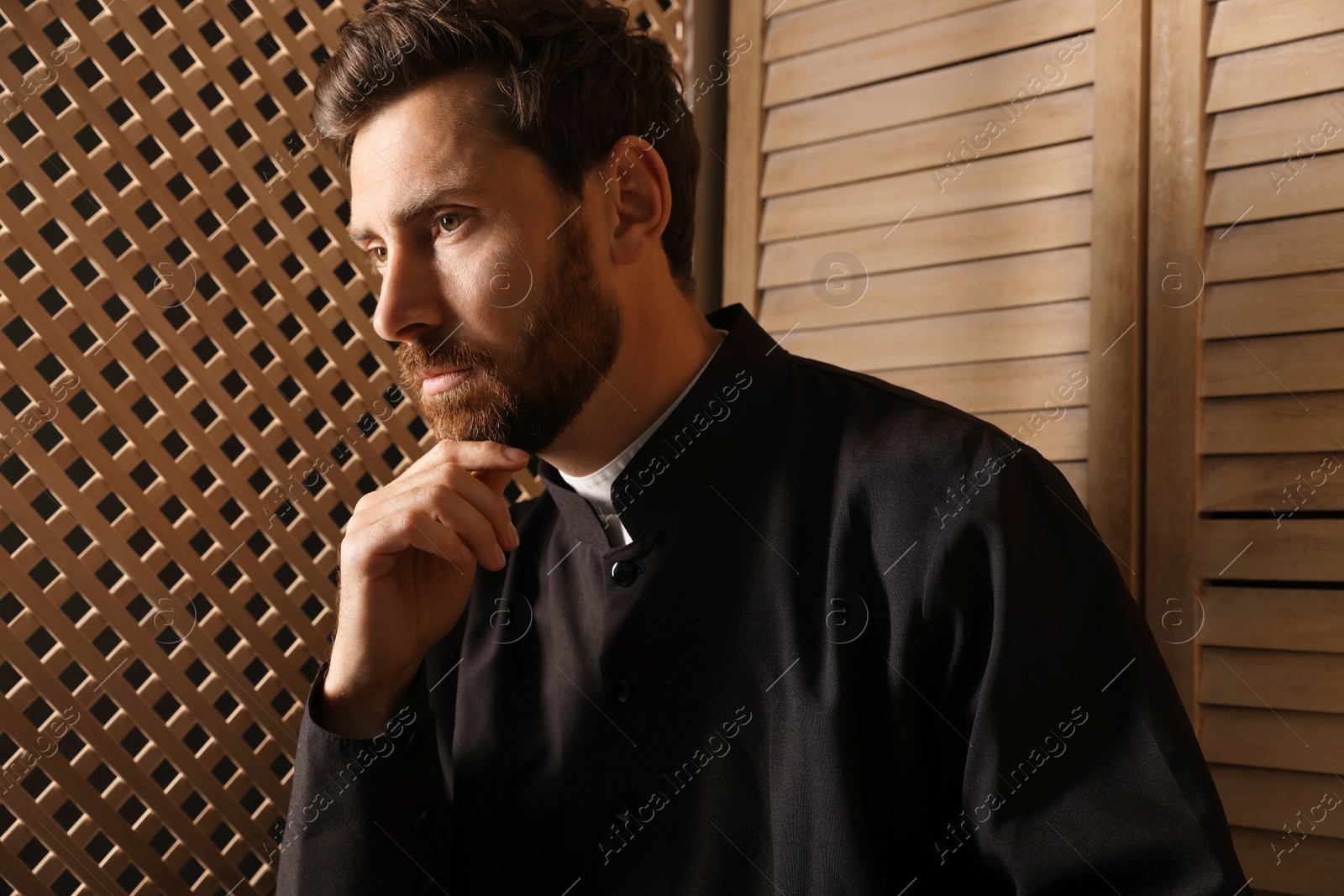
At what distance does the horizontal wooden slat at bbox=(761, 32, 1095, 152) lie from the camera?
3.92ft

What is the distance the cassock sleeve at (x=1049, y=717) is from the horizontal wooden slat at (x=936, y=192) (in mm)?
423

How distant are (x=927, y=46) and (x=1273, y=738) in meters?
0.88

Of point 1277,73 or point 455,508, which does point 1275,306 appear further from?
point 455,508

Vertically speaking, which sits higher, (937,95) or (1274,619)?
(937,95)

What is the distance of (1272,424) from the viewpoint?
1.04m

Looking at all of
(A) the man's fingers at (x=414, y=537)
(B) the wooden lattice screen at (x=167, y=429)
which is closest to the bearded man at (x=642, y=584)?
(A) the man's fingers at (x=414, y=537)

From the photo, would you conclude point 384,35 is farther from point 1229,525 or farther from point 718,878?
point 1229,525

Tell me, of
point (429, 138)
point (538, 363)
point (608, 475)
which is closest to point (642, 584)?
point (608, 475)

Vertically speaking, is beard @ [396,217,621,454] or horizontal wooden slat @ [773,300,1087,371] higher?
beard @ [396,217,621,454]

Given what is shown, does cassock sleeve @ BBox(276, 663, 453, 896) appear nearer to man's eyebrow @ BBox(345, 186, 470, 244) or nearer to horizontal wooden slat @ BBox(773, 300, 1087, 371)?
man's eyebrow @ BBox(345, 186, 470, 244)

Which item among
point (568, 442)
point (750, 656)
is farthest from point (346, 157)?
point (750, 656)

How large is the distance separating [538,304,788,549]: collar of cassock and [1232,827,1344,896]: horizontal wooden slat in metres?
0.61

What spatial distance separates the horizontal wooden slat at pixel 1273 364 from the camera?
101cm

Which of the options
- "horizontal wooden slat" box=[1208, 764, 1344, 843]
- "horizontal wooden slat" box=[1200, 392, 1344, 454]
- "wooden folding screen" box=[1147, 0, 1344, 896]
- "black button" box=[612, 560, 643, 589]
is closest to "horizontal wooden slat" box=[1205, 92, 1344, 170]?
"wooden folding screen" box=[1147, 0, 1344, 896]
